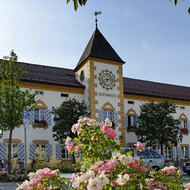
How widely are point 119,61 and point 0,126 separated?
14.1 metres

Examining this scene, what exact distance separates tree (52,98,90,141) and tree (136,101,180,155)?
19.0 ft

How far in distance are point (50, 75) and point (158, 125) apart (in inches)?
403

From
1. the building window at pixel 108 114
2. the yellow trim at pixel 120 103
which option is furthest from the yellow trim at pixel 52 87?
the yellow trim at pixel 120 103

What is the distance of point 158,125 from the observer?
2597 centimetres

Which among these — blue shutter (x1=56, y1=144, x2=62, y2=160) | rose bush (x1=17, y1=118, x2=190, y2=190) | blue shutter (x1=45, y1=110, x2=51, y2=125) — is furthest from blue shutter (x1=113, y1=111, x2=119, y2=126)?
rose bush (x1=17, y1=118, x2=190, y2=190)

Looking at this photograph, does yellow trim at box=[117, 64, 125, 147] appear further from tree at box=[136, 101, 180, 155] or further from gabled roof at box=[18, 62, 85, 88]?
gabled roof at box=[18, 62, 85, 88]

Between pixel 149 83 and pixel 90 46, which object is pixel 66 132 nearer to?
pixel 90 46

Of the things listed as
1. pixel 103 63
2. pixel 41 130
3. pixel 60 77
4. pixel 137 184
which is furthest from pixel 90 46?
pixel 137 184

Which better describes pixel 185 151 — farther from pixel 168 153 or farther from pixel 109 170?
pixel 109 170

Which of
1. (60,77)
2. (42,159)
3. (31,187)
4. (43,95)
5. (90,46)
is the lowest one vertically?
(42,159)

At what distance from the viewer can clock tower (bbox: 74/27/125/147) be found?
2630 centimetres

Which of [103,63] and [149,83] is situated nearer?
[103,63]

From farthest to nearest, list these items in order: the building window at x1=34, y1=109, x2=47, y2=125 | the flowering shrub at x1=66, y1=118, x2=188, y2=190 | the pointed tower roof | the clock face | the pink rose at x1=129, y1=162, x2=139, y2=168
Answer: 1. the pointed tower roof
2. the clock face
3. the building window at x1=34, y1=109, x2=47, y2=125
4. the pink rose at x1=129, y1=162, x2=139, y2=168
5. the flowering shrub at x1=66, y1=118, x2=188, y2=190

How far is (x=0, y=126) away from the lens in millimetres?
17062
